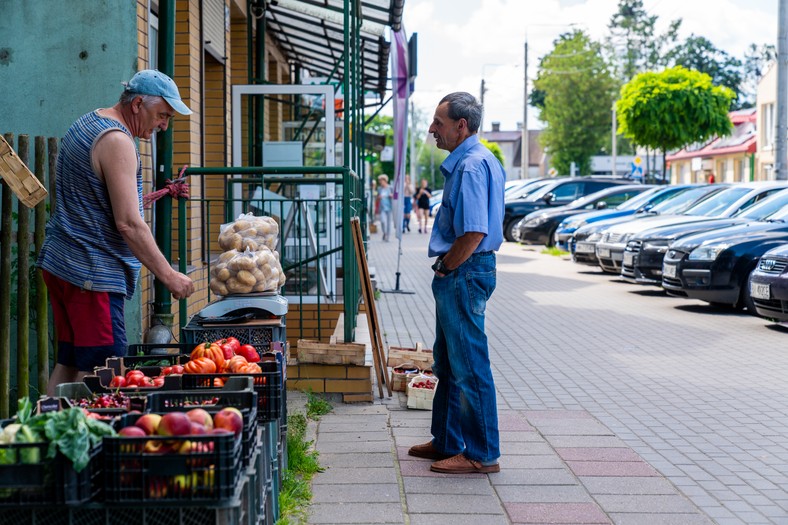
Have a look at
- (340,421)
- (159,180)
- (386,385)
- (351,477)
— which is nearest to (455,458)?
(351,477)

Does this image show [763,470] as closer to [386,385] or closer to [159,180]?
[386,385]

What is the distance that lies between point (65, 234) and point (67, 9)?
8.01ft

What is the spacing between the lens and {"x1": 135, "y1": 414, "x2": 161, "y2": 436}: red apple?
3260 millimetres

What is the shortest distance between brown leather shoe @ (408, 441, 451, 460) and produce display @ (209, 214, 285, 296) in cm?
126

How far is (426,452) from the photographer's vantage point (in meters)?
5.83

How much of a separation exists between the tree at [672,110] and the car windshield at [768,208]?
67.5 ft

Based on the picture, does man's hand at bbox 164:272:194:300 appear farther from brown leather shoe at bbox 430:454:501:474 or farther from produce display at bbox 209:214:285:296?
brown leather shoe at bbox 430:454:501:474

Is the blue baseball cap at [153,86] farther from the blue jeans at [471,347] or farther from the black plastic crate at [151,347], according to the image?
the blue jeans at [471,347]

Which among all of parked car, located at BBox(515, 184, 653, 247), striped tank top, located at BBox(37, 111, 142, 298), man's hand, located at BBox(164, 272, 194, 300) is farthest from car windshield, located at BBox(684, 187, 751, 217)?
striped tank top, located at BBox(37, 111, 142, 298)

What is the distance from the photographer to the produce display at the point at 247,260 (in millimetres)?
6121

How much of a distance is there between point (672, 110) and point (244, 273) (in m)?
31.0

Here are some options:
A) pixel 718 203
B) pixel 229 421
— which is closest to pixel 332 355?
pixel 229 421

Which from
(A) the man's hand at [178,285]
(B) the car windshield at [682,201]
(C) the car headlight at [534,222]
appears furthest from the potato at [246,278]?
(C) the car headlight at [534,222]

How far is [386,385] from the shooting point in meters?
7.51
